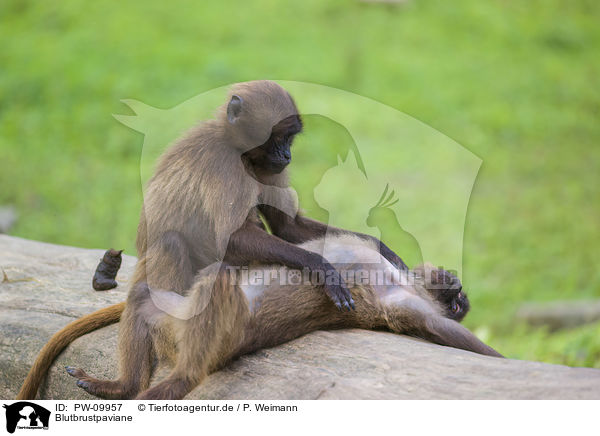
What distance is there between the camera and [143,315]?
3.78 metres

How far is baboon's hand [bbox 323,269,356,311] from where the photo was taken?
373cm

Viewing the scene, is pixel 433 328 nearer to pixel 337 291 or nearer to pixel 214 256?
pixel 337 291

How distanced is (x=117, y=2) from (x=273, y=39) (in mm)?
3053

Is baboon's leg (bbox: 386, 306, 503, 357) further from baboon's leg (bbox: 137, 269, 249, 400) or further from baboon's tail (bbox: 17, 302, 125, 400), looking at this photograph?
baboon's tail (bbox: 17, 302, 125, 400)

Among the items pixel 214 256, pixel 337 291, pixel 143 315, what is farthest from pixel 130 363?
pixel 337 291

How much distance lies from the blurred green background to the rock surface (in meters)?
3.06

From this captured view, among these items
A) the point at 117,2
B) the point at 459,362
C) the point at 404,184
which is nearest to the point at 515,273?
the point at 404,184

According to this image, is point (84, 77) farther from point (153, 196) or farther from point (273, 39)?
point (153, 196)

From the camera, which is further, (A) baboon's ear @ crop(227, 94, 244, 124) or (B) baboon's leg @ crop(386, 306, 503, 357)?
(A) baboon's ear @ crop(227, 94, 244, 124)

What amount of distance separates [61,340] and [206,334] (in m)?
1.17

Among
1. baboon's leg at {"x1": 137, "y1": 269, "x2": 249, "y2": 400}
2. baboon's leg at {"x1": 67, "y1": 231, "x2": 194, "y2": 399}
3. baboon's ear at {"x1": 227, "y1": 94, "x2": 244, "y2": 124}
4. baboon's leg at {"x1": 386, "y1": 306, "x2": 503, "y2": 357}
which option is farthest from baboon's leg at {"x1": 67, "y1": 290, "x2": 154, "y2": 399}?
baboon's leg at {"x1": 386, "y1": 306, "x2": 503, "y2": 357}
